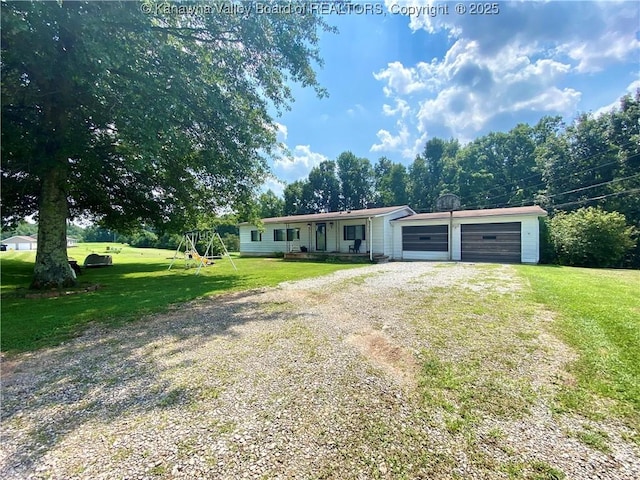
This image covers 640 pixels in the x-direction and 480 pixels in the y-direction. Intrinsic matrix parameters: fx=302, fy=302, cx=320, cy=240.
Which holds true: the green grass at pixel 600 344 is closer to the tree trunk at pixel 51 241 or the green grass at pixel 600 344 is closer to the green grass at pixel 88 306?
the green grass at pixel 88 306

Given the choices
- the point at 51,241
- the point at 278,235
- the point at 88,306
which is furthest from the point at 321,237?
the point at 88,306

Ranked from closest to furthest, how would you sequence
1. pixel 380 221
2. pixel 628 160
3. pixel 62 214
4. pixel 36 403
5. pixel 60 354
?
pixel 36 403 → pixel 60 354 → pixel 62 214 → pixel 380 221 → pixel 628 160

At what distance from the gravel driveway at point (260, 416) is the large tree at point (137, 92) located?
15.3 ft

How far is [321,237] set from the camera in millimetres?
19719

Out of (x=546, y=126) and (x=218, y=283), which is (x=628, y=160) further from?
(x=218, y=283)

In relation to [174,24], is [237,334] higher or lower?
lower

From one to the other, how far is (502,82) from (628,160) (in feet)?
51.0

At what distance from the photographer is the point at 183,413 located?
95.6 inches

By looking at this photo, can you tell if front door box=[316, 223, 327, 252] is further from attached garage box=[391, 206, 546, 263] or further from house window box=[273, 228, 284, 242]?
attached garage box=[391, 206, 546, 263]

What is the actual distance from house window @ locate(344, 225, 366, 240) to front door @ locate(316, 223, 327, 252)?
61.1 inches

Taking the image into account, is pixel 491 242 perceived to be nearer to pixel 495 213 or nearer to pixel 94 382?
pixel 495 213

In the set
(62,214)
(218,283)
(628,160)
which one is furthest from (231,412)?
(628,160)

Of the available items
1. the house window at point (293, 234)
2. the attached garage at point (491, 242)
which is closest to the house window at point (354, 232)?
the house window at point (293, 234)

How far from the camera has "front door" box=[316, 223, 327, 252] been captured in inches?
768
